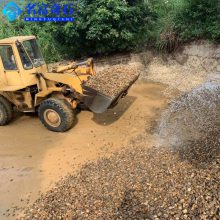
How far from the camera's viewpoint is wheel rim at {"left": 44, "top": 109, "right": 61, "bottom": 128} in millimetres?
7441

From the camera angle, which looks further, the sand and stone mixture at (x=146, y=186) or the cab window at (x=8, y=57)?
the cab window at (x=8, y=57)

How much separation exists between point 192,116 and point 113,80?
6.92 ft

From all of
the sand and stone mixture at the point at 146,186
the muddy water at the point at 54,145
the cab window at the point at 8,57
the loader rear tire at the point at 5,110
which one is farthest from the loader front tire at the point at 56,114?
the sand and stone mixture at the point at 146,186

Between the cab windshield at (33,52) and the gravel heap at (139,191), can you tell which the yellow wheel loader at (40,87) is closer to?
the cab windshield at (33,52)

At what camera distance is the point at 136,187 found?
519 centimetres

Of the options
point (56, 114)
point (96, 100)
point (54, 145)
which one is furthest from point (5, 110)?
point (96, 100)

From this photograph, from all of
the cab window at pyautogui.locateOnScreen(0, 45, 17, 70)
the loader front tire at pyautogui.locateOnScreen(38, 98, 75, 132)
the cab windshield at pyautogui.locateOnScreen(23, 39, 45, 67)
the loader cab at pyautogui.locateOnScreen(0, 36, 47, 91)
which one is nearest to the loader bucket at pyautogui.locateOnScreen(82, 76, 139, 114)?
the loader front tire at pyautogui.locateOnScreen(38, 98, 75, 132)

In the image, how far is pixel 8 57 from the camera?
7.67m

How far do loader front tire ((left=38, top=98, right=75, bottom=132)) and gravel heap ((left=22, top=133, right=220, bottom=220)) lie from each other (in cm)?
164

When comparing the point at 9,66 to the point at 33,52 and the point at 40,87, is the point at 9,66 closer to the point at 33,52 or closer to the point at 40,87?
the point at 33,52

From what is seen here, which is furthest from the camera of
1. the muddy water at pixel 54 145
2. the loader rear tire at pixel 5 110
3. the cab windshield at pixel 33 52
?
the loader rear tire at pixel 5 110

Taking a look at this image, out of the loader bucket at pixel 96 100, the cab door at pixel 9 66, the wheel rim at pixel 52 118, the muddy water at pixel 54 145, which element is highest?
the cab door at pixel 9 66

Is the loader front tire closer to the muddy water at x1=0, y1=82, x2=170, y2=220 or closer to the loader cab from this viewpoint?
the muddy water at x1=0, y1=82, x2=170, y2=220

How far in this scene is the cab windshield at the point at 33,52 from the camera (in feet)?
25.4
